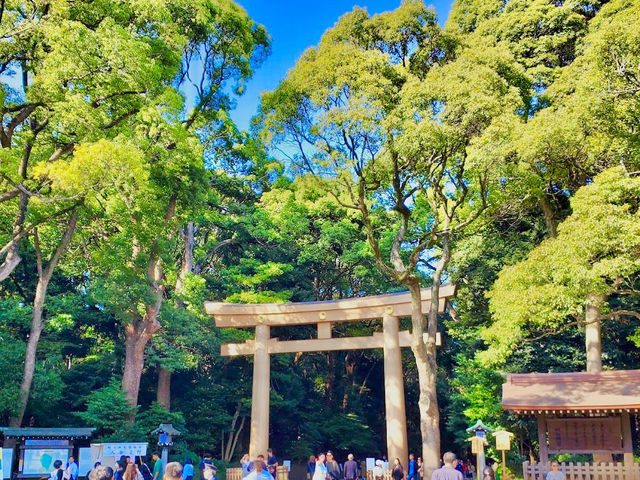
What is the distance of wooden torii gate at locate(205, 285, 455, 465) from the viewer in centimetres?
1730

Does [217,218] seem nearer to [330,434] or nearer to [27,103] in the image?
[330,434]

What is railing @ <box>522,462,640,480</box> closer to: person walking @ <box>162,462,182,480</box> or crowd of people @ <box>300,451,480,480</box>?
crowd of people @ <box>300,451,480,480</box>

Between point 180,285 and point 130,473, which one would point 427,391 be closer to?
point 130,473

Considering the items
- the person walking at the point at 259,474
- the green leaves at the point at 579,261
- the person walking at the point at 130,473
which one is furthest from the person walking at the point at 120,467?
the green leaves at the point at 579,261

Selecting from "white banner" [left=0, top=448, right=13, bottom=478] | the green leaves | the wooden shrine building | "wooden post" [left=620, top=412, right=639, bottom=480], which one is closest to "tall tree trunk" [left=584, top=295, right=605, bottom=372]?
the wooden shrine building

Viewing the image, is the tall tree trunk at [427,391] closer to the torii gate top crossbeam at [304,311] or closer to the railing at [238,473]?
the torii gate top crossbeam at [304,311]

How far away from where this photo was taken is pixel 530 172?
1341 centimetres

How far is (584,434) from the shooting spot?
1264cm

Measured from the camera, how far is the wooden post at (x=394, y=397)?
654 inches

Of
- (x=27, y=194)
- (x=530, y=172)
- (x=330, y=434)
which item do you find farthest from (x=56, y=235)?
(x=530, y=172)

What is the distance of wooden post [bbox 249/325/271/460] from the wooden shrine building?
753 centimetres

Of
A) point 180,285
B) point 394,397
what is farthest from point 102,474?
point 180,285

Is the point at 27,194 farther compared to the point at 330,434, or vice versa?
the point at 330,434

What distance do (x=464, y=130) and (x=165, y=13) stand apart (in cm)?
780
